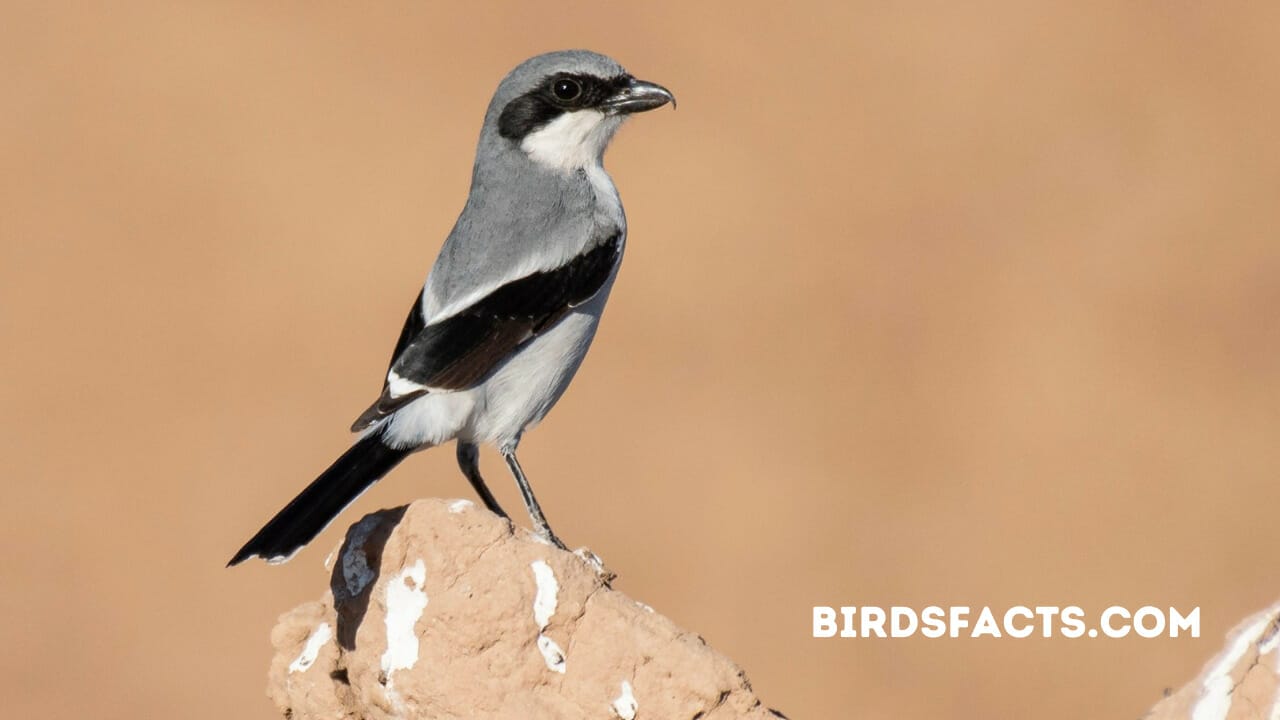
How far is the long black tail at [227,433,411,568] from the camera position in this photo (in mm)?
5266

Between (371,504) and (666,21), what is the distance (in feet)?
20.1

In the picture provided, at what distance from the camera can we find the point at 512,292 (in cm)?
588

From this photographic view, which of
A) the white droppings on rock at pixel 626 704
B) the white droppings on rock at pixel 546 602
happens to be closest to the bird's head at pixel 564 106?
the white droppings on rock at pixel 546 602

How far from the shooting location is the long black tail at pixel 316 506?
5.27 m

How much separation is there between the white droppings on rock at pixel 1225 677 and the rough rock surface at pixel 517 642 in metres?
1.08

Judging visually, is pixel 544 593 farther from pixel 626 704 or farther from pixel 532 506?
pixel 532 506

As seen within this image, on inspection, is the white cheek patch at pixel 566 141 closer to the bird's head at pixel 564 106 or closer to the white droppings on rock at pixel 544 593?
the bird's head at pixel 564 106

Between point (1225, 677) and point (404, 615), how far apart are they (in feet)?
→ 6.82

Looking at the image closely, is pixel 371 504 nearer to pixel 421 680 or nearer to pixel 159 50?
pixel 159 50

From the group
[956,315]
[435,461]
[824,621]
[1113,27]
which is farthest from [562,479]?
[1113,27]

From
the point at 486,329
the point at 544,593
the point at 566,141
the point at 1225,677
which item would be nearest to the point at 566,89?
the point at 566,141

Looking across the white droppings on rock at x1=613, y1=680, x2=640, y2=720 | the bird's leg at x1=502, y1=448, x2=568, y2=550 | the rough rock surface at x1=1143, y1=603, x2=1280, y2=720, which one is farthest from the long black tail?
the rough rock surface at x1=1143, y1=603, x2=1280, y2=720

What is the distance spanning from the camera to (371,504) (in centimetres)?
1455

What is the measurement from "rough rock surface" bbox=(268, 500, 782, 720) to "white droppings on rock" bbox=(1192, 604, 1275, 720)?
1.08 meters
